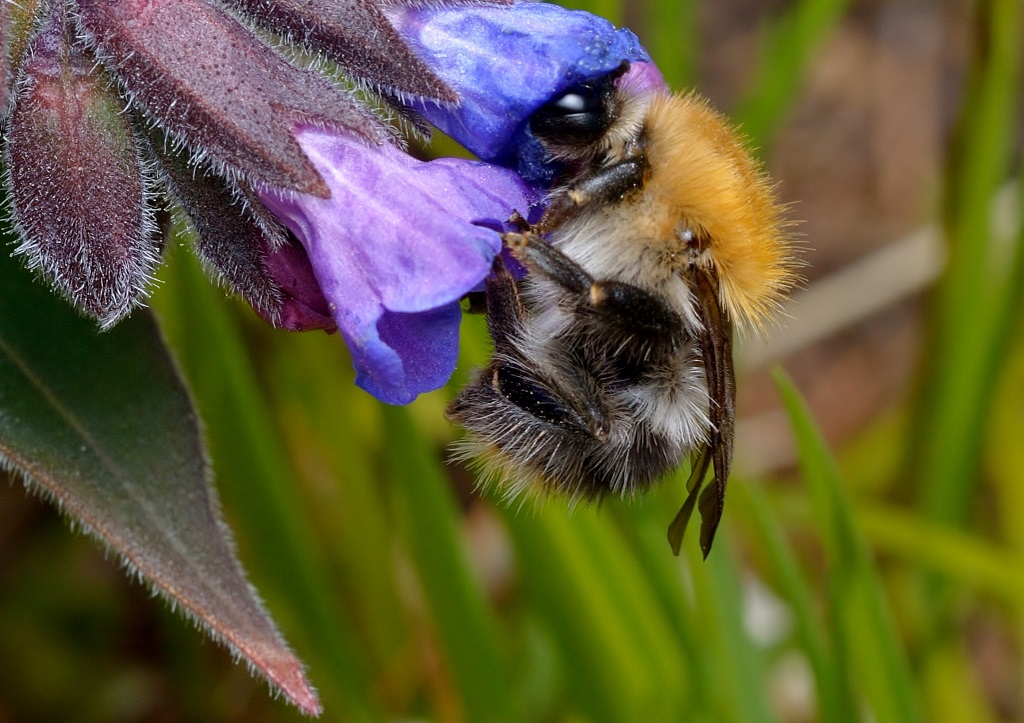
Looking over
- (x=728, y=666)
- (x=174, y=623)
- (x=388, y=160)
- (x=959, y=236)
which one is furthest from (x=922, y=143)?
(x=388, y=160)

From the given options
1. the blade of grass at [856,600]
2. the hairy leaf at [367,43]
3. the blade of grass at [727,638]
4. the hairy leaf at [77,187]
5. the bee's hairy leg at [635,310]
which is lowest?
the blade of grass at [727,638]

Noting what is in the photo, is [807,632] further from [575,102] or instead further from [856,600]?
[575,102]

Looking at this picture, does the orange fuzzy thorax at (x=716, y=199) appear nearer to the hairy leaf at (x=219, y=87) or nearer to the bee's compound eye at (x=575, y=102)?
the bee's compound eye at (x=575, y=102)

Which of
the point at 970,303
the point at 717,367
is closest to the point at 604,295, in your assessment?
the point at 717,367

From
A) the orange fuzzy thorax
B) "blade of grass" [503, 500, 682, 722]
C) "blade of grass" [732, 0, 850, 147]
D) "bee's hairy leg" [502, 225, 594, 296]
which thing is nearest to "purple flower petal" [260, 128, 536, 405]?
"bee's hairy leg" [502, 225, 594, 296]

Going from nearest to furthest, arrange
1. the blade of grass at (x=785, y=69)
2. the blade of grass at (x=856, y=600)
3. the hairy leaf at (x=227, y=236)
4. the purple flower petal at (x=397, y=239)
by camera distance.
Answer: the purple flower petal at (x=397, y=239) < the hairy leaf at (x=227, y=236) < the blade of grass at (x=856, y=600) < the blade of grass at (x=785, y=69)

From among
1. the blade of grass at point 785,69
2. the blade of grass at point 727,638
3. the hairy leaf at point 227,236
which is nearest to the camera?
the hairy leaf at point 227,236

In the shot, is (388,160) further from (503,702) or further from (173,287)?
(503,702)

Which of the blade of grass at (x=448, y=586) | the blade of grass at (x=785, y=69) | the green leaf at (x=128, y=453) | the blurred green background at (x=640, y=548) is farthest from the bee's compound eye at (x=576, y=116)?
the blade of grass at (x=785, y=69)

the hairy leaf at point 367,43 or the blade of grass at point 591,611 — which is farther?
the blade of grass at point 591,611
